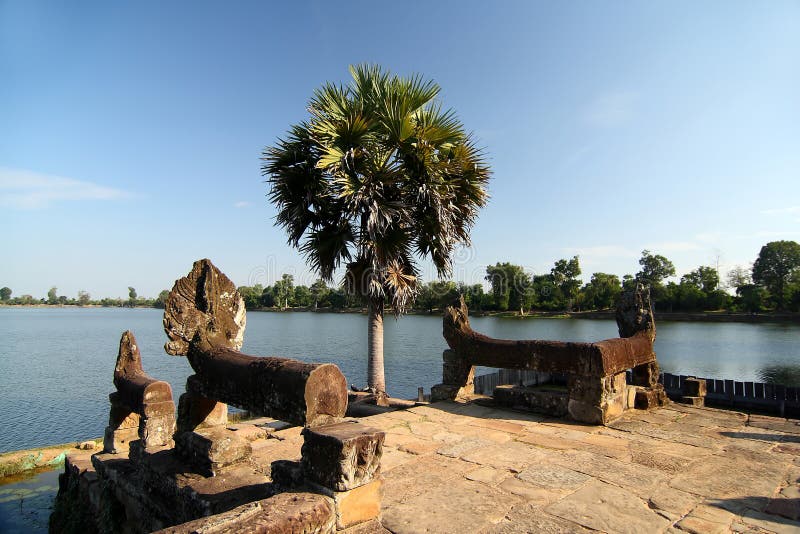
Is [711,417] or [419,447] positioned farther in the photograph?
[711,417]

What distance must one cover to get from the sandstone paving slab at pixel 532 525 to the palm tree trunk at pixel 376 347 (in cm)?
739

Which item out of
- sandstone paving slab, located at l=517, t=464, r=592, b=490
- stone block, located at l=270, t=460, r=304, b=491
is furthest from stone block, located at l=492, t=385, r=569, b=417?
stone block, located at l=270, t=460, r=304, b=491

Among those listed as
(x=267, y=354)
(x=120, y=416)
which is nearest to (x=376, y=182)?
(x=120, y=416)

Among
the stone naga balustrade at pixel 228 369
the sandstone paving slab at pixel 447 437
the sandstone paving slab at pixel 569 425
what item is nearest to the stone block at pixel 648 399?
the sandstone paving slab at pixel 569 425

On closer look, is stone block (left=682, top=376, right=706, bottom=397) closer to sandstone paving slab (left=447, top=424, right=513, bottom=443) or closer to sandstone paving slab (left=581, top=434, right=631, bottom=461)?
sandstone paving slab (left=581, top=434, right=631, bottom=461)

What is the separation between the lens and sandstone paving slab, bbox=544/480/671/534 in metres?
3.27

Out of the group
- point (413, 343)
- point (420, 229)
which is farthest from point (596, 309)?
point (420, 229)

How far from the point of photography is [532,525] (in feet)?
10.8

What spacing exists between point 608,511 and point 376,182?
791cm

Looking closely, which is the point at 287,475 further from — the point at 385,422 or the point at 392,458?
the point at 385,422

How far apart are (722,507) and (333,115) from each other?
946cm

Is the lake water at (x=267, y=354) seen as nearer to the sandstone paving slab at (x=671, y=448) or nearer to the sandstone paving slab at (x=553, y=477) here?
the sandstone paving slab at (x=671, y=448)

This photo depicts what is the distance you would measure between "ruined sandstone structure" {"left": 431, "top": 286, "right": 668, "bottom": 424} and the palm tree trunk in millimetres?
2916

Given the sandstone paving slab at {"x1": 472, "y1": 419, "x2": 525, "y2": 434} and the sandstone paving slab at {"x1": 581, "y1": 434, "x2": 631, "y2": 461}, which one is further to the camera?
the sandstone paving slab at {"x1": 472, "y1": 419, "x2": 525, "y2": 434}
